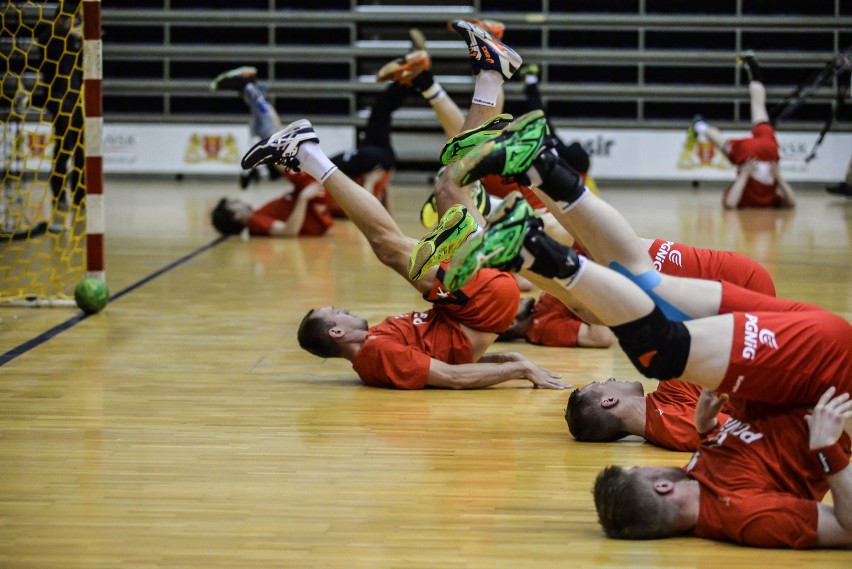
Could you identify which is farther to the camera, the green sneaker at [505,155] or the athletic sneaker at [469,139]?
the athletic sneaker at [469,139]

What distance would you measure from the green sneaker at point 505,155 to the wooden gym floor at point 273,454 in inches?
46.0

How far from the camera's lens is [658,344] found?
352 cm

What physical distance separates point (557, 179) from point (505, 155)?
0.23 metres

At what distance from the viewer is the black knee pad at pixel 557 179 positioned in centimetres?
381

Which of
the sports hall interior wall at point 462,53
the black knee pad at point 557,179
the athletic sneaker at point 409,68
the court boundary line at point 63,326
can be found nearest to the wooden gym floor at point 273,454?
the court boundary line at point 63,326

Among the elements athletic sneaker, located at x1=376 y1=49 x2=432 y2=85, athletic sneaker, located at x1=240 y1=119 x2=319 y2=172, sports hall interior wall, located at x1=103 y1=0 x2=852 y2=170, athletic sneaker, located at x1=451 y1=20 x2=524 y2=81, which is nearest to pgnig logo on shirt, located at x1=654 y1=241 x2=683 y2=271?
athletic sneaker, located at x1=451 y1=20 x2=524 y2=81

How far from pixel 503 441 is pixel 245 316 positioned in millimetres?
3281

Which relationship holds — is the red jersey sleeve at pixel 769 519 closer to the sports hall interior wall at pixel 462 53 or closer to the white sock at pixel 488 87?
the white sock at pixel 488 87

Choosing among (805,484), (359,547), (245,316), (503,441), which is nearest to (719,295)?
(805,484)

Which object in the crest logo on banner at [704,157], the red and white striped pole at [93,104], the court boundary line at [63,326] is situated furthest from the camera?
the crest logo on banner at [704,157]

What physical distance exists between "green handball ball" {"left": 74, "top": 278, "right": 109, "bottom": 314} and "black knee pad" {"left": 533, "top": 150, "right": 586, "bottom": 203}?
4369mm

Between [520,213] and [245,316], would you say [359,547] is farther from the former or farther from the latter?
[245,316]

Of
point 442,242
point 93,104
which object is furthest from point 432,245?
point 93,104

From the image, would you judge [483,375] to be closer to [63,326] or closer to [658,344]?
[658,344]
